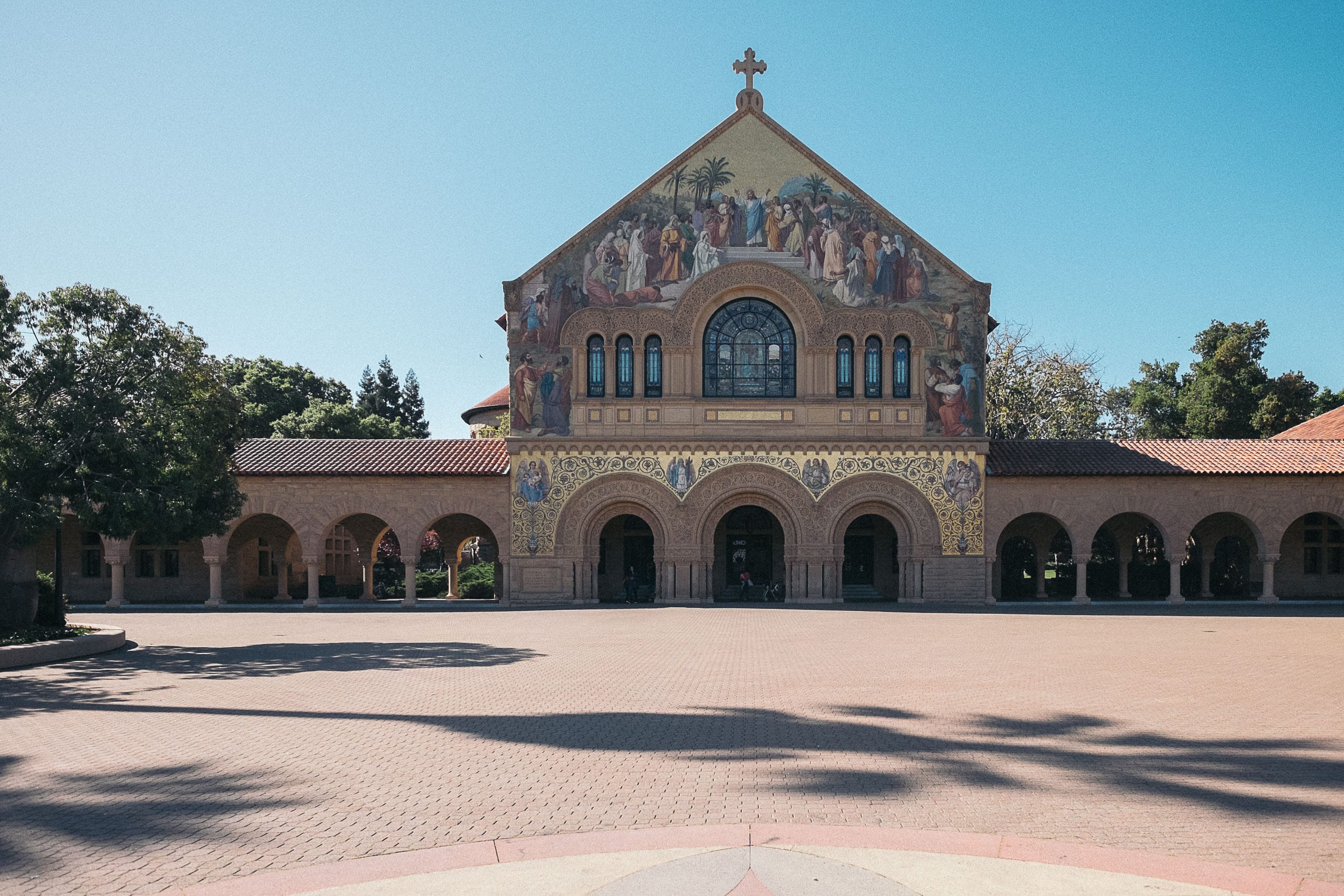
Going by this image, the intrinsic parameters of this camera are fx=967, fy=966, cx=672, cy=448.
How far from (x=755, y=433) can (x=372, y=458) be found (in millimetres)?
13286

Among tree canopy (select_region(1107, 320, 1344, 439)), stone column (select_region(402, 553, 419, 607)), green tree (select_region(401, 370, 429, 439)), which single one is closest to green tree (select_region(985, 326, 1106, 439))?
tree canopy (select_region(1107, 320, 1344, 439))

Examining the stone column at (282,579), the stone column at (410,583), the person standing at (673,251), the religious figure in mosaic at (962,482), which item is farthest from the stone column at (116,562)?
the religious figure in mosaic at (962,482)

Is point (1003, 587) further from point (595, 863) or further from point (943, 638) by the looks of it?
point (595, 863)

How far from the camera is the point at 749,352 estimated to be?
32344 millimetres

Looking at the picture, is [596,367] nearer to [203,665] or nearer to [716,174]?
[716,174]

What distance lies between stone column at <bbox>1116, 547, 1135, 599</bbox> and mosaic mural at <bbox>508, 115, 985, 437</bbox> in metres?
8.82

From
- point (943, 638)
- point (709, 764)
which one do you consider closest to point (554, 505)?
point (943, 638)

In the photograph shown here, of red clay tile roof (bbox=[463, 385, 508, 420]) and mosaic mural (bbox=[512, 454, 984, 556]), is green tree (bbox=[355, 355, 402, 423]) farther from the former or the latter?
mosaic mural (bbox=[512, 454, 984, 556])

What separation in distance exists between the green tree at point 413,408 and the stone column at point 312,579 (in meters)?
55.2

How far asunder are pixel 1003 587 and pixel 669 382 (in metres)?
15.1

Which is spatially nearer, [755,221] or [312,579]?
[755,221]

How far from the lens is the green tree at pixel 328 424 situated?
175ft

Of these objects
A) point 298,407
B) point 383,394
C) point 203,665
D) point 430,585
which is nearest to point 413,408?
point 383,394

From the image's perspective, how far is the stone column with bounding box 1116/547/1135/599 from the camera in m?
35.3
